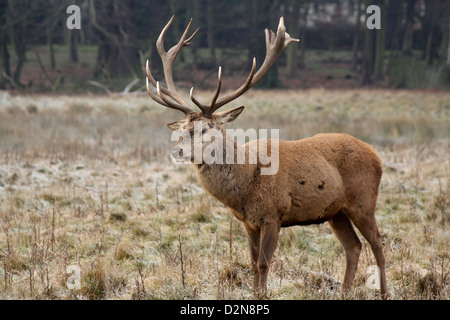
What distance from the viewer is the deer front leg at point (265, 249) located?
4.44 m

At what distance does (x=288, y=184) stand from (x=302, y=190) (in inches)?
5.4

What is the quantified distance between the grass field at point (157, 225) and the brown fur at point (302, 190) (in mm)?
374

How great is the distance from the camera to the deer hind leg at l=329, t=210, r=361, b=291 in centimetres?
496

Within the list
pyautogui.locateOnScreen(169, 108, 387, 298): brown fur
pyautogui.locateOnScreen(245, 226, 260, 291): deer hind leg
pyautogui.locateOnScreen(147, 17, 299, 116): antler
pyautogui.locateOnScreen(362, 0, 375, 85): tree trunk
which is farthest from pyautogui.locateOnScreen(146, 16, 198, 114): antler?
pyautogui.locateOnScreen(362, 0, 375, 85): tree trunk

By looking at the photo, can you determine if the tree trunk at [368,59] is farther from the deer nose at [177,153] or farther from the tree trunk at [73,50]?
the deer nose at [177,153]

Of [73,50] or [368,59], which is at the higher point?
[73,50]

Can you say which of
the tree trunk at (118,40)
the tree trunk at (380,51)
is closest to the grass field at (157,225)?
the tree trunk at (118,40)

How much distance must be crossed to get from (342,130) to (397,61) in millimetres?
16279

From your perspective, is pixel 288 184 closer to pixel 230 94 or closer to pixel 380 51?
pixel 230 94

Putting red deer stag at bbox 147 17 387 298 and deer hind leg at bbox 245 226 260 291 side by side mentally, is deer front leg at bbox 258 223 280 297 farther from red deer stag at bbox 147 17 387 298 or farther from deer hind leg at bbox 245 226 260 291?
deer hind leg at bbox 245 226 260 291

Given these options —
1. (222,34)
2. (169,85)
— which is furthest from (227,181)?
(222,34)

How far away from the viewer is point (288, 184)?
15.2 ft

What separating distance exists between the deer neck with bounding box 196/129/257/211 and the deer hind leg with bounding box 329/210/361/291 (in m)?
1.04

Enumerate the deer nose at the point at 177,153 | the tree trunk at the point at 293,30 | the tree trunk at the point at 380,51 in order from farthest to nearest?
1. the tree trunk at the point at 380,51
2. the tree trunk at the point at 293,30
3. the deer nose at the point at 177,153
